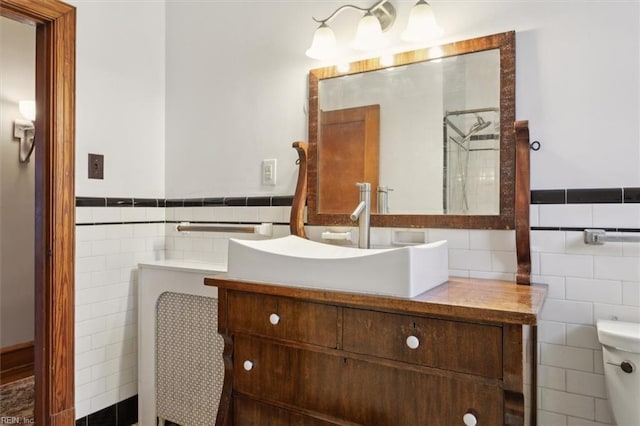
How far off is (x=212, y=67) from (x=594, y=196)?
168 centimetres

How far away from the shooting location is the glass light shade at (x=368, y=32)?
1.44 meters

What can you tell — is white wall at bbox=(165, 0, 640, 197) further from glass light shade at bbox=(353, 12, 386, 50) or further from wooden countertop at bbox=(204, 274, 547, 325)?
wooden countertop at bbox=(204, 274, 547, 325)

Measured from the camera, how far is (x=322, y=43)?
154 centimetres

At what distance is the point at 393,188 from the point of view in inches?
57.9

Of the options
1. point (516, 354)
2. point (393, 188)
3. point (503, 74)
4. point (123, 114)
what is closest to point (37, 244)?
point (123, 114)

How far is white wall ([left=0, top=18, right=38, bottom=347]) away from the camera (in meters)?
2.44

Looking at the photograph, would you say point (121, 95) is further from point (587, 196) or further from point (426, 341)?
point (587, 196)

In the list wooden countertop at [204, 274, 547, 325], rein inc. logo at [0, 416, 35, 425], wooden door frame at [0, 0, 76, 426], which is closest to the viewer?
wooden countertop at [204, 274, 547, 325]

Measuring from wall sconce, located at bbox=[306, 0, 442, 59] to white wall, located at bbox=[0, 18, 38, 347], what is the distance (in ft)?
6.73

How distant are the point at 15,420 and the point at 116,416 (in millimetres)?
499

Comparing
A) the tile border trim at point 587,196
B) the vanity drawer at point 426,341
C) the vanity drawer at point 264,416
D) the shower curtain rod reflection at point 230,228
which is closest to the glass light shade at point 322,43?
the shower curtain rod reflection at point 230,228

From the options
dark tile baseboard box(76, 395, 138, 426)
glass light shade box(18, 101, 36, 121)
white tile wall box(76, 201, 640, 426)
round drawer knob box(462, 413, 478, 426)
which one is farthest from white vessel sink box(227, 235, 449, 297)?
glass light shade box(18, 101, 36, 121)

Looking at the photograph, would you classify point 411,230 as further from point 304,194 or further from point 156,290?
point 156,290

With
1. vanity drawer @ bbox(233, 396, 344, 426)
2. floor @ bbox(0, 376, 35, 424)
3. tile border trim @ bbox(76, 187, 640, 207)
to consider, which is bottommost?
floor @ bbox(0, 376, 35, 424)
